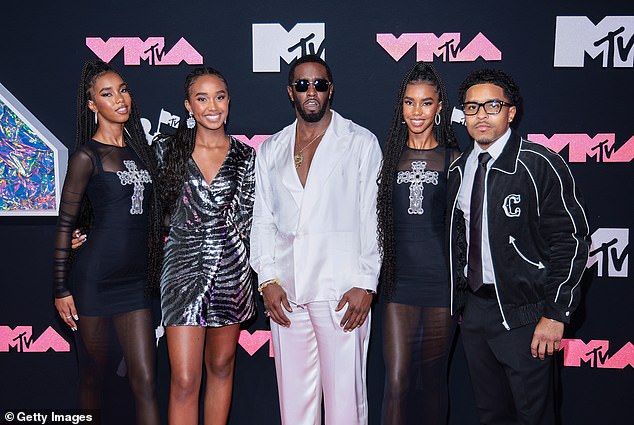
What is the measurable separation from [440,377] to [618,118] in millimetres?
1813

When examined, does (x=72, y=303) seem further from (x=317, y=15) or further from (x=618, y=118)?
(x=618, y=118)

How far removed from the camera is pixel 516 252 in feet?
8.31

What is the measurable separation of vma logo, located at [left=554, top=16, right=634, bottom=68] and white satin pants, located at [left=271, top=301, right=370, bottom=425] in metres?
1.92

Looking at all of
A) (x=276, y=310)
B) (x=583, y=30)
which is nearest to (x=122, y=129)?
(x=276, y=310)

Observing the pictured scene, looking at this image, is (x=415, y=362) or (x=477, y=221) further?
(x=415, y=362)

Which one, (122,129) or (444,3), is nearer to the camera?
(122,129)

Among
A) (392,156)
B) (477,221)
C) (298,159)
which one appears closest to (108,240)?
(298,159)

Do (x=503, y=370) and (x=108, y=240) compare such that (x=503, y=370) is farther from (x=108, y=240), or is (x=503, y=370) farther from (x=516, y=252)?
(x=108, y=240)

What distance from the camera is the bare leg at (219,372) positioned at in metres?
3.14

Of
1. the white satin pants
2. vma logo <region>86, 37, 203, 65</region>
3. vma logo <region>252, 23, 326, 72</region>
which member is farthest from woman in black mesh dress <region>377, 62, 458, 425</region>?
vma logo <region>86, 37, 203, 65</region>

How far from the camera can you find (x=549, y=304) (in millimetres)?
2475

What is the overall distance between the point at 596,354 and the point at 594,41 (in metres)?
1.83

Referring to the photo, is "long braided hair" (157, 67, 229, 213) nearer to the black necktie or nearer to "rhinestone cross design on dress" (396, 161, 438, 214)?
"rhinestone cross design on dress" (396, 161, 438, 214)

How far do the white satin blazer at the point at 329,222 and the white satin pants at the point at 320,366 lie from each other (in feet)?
0.42
